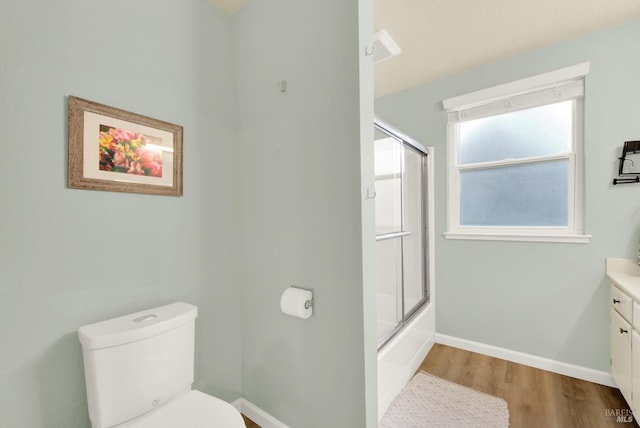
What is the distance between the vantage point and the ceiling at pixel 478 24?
163 cm

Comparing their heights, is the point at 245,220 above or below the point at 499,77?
below

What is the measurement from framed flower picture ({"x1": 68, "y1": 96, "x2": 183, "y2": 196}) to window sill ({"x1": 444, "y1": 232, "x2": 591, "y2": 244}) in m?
2.32

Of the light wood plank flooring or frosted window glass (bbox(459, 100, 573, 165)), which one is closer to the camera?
the light wood plank flooring

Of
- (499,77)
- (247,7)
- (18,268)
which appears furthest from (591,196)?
(18,268)

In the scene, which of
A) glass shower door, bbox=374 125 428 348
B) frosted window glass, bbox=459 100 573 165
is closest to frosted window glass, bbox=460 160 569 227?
frosted window glass, bbox=459 100 573 165

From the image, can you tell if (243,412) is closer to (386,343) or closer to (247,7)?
(386,343)

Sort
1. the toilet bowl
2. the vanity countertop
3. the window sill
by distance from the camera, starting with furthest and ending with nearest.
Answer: the window sill → the vanity countertop → the toilet bowl

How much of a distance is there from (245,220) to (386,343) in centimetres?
122

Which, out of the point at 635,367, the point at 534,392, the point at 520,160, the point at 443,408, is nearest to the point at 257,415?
the point at 443,408

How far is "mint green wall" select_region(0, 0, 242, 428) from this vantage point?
3.18ft

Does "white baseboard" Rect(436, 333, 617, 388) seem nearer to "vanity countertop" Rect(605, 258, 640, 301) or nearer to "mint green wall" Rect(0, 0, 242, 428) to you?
"vanity countertop" Rect(605, 258, 640, 301)

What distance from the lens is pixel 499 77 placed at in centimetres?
221

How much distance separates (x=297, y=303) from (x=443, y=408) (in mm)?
1295

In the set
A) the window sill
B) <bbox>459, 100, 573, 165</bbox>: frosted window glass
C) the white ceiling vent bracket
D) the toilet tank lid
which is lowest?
the toilet tank lid
